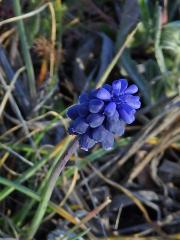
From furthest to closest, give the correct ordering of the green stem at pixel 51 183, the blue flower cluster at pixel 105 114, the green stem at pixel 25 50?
the green stem at pixel 25 50 → the green stem at pixel 51 183 → the blue flower cluster at pixel 105 114

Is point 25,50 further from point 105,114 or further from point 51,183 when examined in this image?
point 105,114

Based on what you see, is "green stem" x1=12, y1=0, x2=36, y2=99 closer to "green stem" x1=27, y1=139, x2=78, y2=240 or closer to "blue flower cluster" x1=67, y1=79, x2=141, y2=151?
"green stem" x1=27, y1=139, x2=78, y2=240

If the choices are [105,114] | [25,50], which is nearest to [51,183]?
[105,114]

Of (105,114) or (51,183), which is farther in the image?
(51,183)

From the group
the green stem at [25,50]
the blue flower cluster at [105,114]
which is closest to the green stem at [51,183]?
the blue flower cluster at [105,114]

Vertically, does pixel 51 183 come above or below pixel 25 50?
below

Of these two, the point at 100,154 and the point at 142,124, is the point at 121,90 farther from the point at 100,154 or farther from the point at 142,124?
the point at 142,124

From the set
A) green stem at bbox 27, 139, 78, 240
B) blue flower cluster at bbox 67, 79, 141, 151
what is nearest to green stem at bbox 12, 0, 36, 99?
green stem at bbox 27, 139, 78, 240

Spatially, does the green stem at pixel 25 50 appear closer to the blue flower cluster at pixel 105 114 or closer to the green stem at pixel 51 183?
the green stem at pixel 51 183
